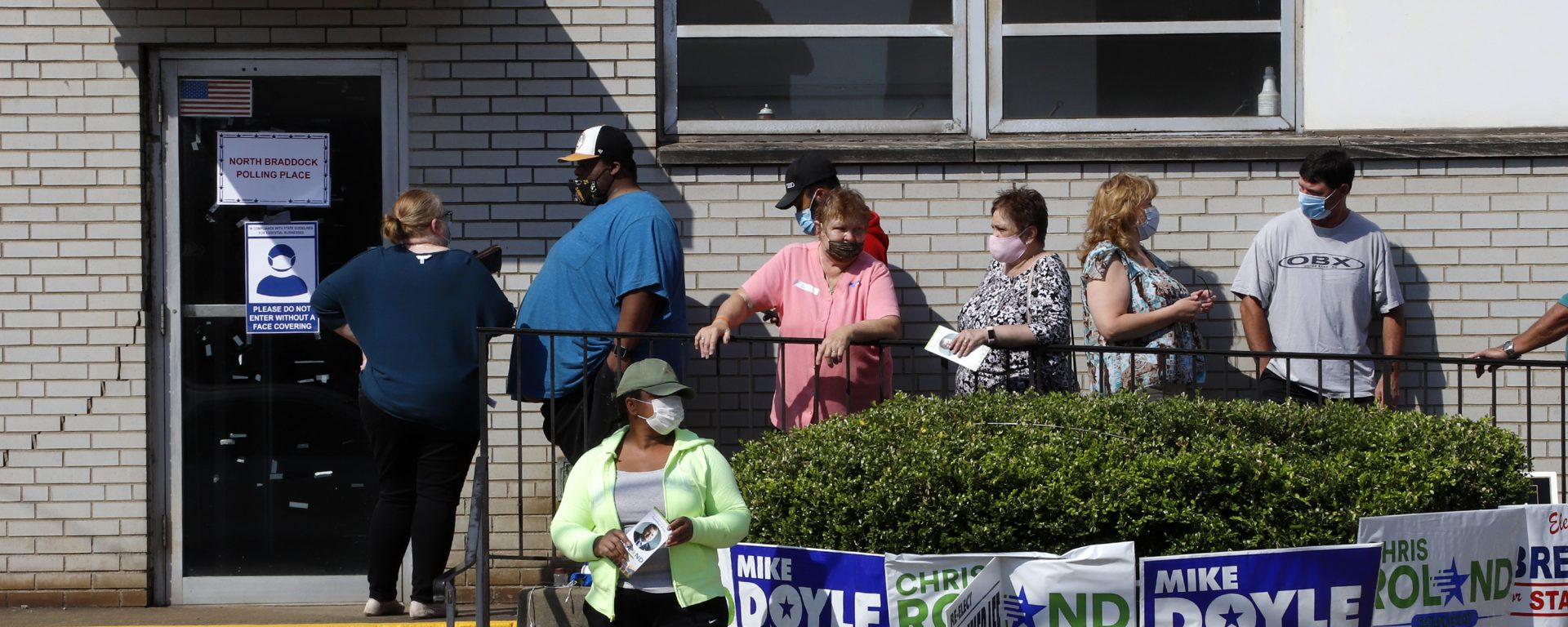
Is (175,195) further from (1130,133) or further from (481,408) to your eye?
(1130,133)

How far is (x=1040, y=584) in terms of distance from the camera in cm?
493

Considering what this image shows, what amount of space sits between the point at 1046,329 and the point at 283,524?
344 centimetres

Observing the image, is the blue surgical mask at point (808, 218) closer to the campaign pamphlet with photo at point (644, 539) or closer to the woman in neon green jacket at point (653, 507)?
the woman in neon green jacket at point (653, 507)

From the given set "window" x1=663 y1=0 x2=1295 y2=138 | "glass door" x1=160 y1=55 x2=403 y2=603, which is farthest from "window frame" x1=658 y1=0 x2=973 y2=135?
"glass door" x1=160 y1=55 x2=403 y2=603

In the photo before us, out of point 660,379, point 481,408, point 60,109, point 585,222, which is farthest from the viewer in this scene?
point 60,109

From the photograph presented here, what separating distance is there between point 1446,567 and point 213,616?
187 inches

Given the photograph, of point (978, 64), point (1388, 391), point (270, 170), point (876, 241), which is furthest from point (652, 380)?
point (1388, 391)

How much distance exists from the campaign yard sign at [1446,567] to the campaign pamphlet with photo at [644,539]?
2171mm

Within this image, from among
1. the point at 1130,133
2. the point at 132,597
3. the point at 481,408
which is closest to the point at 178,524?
the point at 132,597

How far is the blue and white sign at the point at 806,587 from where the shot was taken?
16.5ft

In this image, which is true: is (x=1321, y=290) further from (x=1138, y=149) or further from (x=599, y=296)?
(x=599, y=296)

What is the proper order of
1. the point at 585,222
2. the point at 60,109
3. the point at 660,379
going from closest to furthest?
the point at 660,379
the point at 585,222
the point at 60,109

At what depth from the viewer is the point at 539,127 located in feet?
23.7

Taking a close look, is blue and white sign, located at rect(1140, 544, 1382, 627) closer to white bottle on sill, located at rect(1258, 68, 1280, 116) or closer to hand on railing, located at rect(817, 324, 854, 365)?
hand on railing, located at rect(817, 324, 854, 365)
